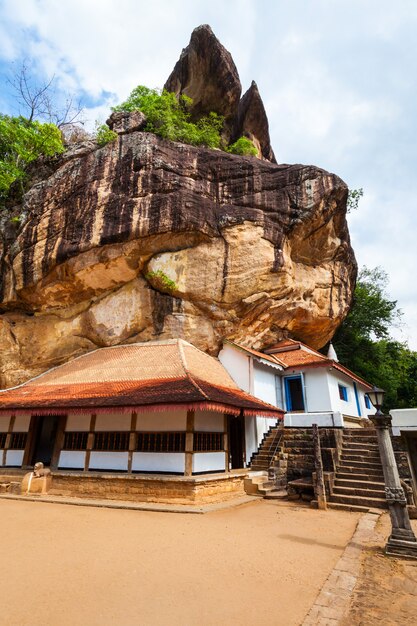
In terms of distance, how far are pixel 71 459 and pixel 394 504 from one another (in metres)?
8.82

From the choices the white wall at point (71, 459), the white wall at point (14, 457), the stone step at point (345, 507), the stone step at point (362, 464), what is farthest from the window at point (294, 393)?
the white wall at point (14, 457)

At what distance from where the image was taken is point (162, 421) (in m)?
9.56

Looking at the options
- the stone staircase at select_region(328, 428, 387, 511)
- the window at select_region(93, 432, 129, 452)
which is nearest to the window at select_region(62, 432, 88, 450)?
the window at select_region(93, 432, 129, 452)

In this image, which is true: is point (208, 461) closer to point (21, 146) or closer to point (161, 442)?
point (161, 442)

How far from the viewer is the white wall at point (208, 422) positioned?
956 cm

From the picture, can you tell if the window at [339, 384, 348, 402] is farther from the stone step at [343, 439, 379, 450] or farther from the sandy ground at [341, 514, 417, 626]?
the sandy ground at [341, 514, 417, 626]

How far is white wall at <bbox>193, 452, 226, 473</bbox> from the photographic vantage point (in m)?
9.12

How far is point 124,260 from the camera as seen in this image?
45.5ft

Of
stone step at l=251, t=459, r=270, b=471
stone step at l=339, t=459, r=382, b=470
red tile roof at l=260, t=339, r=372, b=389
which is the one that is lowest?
stone step at l=251, t=459, r=270, b=471

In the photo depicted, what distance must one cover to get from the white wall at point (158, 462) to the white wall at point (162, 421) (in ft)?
2.12

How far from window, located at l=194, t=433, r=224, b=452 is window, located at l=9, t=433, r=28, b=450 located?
6.40 m

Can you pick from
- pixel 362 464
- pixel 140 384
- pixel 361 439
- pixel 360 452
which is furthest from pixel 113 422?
pixel 361 439

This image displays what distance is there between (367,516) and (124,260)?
38.2ft

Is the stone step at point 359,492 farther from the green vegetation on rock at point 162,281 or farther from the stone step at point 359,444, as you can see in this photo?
the green vegetation on rock at point 162,281
